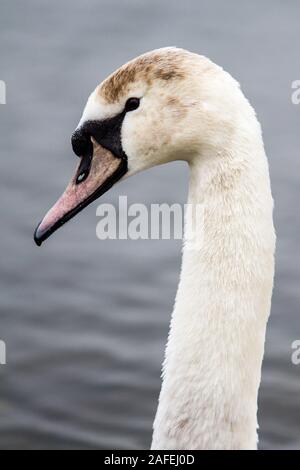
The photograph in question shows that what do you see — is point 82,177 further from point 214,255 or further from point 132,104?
point 214,255

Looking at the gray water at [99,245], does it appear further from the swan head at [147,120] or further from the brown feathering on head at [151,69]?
the brown feathering on head at [151,69]

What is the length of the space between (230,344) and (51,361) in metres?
3.04

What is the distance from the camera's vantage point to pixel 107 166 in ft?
13.1

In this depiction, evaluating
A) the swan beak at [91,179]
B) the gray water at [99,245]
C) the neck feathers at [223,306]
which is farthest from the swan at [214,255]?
the gray water at [99,245]

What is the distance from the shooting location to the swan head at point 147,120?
12.1 ft

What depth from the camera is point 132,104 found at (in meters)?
3.87

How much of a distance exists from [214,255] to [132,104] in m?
0.52

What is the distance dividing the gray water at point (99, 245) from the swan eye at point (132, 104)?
240cm

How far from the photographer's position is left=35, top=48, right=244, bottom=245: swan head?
3695mm

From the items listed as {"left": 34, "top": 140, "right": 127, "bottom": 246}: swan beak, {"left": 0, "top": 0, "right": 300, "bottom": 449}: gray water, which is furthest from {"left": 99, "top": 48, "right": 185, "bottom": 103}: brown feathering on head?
{"left": 0, "top": 0, "right": 300, "bottom": 449}: gray water

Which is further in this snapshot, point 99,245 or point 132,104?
point 99,245

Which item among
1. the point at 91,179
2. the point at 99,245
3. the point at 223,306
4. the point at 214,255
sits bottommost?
the point at 223,306

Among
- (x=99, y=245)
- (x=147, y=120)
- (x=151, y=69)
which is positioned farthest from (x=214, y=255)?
(x=99, y=245)

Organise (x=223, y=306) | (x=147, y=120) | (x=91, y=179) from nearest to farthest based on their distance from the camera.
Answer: (x=223, y=306), (x=147, y=120), (x=91, y=179)
